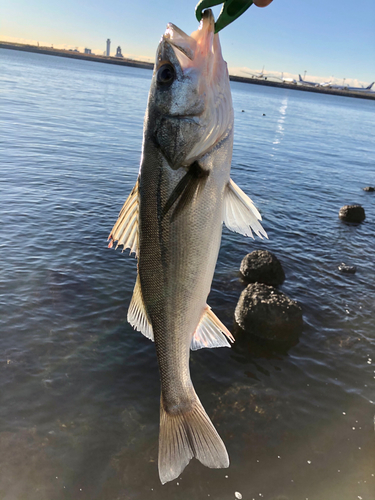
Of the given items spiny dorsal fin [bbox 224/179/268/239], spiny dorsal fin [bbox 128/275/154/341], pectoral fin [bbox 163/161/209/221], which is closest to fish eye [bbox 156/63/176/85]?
pectoral fin [bbox 163/161/209/221]

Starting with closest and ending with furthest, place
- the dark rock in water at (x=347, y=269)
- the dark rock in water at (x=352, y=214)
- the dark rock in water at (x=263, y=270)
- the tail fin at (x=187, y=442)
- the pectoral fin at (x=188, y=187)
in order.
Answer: the pectoral fin at (x=188, y=187) → the tail fin at (x=187, y=442) → the dark rock in water at (x=263, y=270) → the dark rock in water at (x=347, y=269) → the dark rock in water at (x=352, y=214)

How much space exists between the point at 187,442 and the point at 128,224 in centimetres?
236

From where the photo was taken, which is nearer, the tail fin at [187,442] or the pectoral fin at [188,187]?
the pectoral fin at [188,187]

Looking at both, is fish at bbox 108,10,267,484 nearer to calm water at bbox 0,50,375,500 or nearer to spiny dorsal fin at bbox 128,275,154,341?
spiny dorsal fin at bbox 128,275,154,341

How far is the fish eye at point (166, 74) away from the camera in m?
3.02

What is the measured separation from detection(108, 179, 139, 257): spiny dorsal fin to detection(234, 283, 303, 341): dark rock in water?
301 inches

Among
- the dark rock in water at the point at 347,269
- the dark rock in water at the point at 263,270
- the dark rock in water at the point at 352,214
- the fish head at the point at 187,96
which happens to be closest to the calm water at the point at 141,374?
the dark rock in water at the point at 347,269

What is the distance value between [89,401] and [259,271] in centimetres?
750

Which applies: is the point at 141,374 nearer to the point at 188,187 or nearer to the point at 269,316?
the point at 269,316

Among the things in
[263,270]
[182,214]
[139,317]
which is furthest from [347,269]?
[182,214]

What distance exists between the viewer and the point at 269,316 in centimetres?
1045

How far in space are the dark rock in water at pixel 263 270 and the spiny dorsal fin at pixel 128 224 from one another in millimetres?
10190

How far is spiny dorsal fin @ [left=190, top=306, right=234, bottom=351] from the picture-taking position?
3.76 m

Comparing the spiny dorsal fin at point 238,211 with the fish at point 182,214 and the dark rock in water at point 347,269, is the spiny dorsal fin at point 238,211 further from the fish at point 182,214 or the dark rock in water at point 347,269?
the dark rock in water at point 347,269
